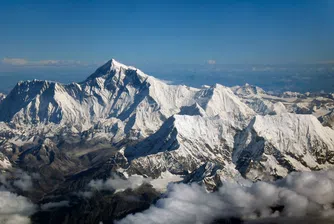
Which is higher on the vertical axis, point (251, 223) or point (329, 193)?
point (329, 193)

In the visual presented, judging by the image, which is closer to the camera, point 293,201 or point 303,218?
→ point 303,218

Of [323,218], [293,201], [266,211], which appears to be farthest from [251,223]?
[323,218]

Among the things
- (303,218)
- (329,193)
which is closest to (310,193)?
(329,193)

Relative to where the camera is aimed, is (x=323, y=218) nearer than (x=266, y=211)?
Yes

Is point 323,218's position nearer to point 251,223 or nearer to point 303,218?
point 303,218

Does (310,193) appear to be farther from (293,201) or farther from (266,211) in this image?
(266,211)

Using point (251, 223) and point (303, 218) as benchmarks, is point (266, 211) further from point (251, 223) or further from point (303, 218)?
point (303, 218)
